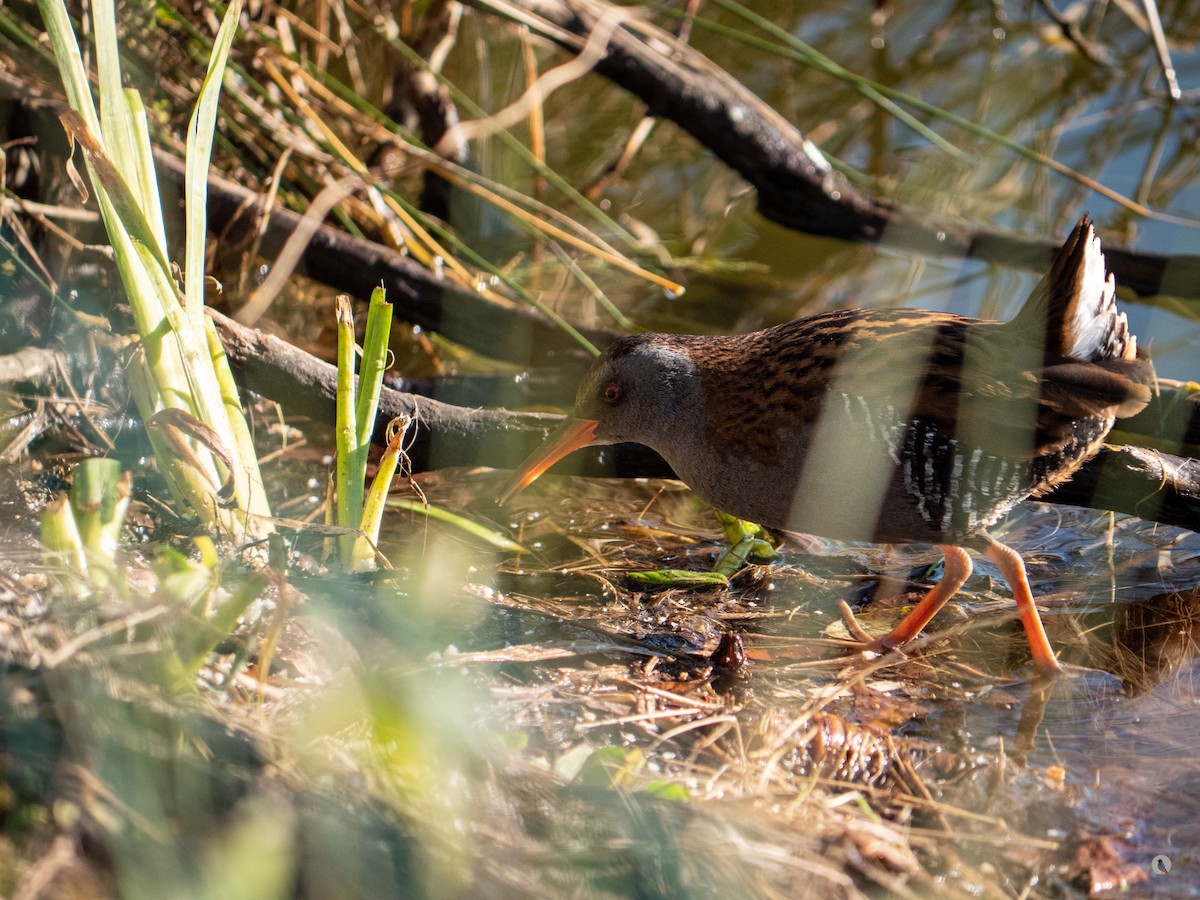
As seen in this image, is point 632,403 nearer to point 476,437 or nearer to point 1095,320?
point 476,437

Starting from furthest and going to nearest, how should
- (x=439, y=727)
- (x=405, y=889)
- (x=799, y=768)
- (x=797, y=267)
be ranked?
(x=797, y=267) → (x=799, y=768) → (x=439, y=727) → (x=405, y=889)

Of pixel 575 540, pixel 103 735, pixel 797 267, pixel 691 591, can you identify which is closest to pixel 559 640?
pixel 691 591

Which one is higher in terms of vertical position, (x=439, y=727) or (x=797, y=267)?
(x=797, y=267)

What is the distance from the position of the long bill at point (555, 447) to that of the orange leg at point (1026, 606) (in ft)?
3.62

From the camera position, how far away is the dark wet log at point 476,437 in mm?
2898

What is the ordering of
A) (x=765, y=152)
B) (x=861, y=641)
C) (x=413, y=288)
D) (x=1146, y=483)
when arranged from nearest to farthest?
(x=861, y=641)
(x=1146, y=483)
(x=413, y=288)
(x=765, y=152)

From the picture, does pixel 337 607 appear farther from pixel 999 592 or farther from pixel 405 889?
pixel 999 592

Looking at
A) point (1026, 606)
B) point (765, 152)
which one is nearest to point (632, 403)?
point (1026, 606)

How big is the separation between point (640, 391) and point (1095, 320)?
3.75 ft

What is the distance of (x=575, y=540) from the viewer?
10.7ft

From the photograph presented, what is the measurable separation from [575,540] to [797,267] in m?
2.36

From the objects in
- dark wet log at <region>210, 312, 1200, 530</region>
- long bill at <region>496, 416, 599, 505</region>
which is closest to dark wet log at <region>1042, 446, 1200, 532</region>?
dark wet log at <region>210, 312, 1200, 530</region>

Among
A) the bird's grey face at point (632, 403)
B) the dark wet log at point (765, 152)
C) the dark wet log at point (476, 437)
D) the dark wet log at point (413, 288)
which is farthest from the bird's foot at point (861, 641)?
the dark wet log at point (765, 152)

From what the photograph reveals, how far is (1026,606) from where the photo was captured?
9.08 feet
